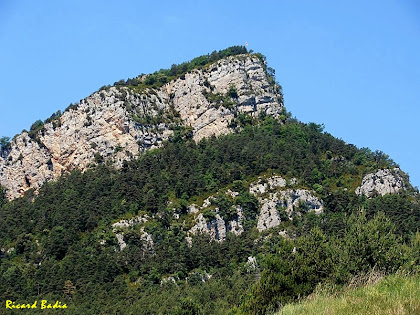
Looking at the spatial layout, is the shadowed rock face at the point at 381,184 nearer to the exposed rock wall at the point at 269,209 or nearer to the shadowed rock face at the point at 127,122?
the exposed rock wall at the point at 269,209

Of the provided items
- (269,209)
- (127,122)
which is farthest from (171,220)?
(127,122)

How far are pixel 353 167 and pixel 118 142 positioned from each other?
49.9 m

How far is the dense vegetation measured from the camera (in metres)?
88.9

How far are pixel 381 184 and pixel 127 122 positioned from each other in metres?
56.1

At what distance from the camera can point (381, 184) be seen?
117m

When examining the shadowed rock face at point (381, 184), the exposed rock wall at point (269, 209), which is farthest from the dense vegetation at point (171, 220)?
the shadowed rock face at point (381, 184)

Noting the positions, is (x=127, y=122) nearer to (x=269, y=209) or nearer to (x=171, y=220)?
(x=171, y=220)

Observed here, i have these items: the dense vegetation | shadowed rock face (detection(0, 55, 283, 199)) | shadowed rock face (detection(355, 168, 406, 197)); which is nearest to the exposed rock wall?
the dense vegetation

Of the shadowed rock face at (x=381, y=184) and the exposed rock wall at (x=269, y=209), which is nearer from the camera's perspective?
the exposed rock wall at (x=269, y=209)

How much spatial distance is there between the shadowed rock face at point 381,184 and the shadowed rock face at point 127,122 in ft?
116

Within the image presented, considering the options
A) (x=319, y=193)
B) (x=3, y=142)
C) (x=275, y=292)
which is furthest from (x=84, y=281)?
(x=3, y=142)

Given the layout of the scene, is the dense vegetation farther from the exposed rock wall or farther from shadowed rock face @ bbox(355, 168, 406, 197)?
shadowed rock face @ bbox(355, 168, 406, 197)

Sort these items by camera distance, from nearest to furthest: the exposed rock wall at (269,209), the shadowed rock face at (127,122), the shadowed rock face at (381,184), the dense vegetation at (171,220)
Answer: the dense vegetation at (171,220)
the exposed rock wall at (269,209)
the shadowed rock face at (381,184)
the shadowed rock face at (127,122)

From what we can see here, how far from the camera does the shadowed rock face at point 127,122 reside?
140 m
